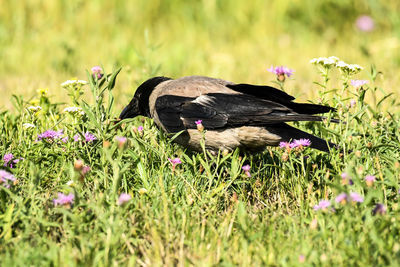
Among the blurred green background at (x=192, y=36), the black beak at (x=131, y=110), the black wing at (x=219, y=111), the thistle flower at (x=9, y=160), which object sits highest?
the blurred green background at (x=192, y=36)

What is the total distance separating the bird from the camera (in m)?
3.86

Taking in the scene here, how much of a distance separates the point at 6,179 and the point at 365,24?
6.87 m

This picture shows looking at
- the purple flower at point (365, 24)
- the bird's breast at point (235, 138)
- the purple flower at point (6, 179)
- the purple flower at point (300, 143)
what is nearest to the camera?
the purple flower at point (6, 179)

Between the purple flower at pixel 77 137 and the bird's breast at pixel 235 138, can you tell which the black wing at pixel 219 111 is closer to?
the bird's breast at pixel 235 138

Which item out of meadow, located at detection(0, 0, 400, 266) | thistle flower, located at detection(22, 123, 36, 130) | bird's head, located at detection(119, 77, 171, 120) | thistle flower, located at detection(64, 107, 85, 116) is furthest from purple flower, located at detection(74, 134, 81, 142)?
bird's head, located at detection(119, 77, 171, 120)

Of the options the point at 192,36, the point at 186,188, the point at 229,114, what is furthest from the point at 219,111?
the point at 192,36

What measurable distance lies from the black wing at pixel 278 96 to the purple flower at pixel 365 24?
5167 millimetres

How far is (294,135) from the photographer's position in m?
3.96

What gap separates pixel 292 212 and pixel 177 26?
6.38m

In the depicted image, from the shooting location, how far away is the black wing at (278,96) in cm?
373

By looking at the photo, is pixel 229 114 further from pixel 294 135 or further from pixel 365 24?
pixel 365 24

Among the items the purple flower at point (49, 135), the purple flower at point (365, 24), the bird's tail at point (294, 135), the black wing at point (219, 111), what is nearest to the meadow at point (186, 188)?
the purple flower at point (49, 135)

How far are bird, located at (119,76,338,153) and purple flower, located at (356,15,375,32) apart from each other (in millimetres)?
5051

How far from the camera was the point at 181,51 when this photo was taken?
25.9 feet
